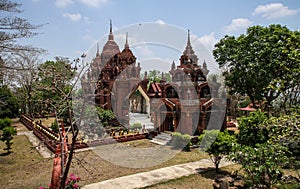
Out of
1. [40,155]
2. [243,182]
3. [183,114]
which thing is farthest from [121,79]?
[243,182]

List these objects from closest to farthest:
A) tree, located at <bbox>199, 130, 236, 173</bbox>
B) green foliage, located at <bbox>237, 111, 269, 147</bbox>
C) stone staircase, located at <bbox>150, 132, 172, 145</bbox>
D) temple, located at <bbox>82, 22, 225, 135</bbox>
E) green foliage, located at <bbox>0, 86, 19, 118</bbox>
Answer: tree, located at <bbox>199, 130, 236, 173</bbox> < green foliage, located at <bbox>237, 111, 269, 147</bbox> < stone staircase, located at <bbox>150, 132, 172, 145</bbox> < temple, located at <bbox>82, 22, 225, 135</bbox> < green foliage, located at <bbox>0, 86, 19, 118</bbox>

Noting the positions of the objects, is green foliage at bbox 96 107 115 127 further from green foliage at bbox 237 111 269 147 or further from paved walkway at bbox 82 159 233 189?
green foliage at bbox 237 111 269 147

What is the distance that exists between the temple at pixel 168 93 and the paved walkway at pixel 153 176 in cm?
583

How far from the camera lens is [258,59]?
1819 cm

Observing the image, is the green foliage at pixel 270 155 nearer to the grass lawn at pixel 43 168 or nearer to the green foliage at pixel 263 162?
the green foliage at pixel 263 162

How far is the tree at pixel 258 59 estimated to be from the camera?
55.6ft

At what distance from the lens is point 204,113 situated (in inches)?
731

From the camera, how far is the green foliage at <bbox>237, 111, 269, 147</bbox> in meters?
11.6

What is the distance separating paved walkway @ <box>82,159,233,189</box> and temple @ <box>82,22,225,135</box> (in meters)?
5.83

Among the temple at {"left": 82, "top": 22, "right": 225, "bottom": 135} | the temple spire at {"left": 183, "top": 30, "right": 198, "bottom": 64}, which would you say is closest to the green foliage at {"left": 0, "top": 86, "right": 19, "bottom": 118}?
the temple at {"left": 82, "top": 22, "right": 225, "bottom": 135}

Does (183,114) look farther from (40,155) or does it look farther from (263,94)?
(40,155)

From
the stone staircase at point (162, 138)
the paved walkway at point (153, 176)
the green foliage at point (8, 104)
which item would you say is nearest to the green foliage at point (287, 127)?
the paved walkway at point (153, 176)

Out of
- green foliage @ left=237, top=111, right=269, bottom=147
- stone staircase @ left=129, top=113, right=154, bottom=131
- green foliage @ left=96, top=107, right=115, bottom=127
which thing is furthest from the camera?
stone staircase @ left=129, top=113, right=154, bottom=131

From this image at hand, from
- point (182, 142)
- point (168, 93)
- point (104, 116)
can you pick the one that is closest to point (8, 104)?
point (104, 116)
